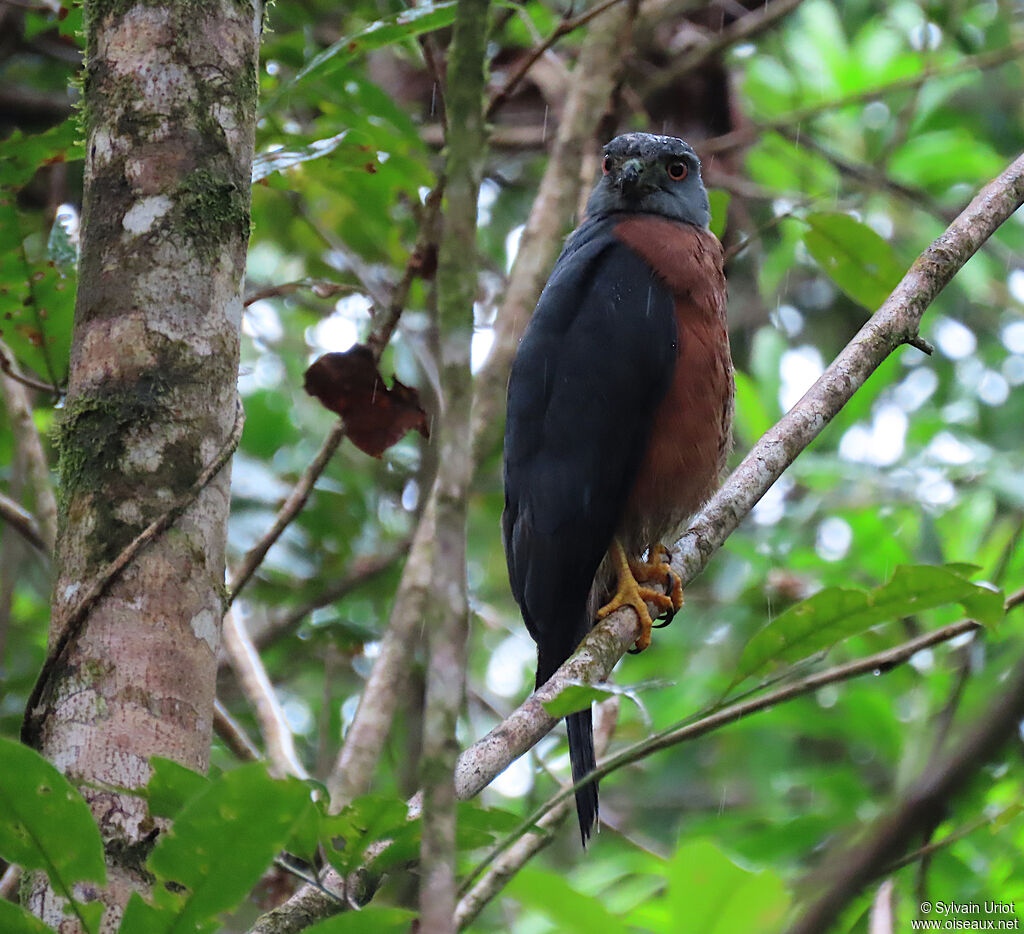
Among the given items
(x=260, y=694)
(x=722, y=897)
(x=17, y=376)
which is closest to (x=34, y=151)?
(x=17, y=376)

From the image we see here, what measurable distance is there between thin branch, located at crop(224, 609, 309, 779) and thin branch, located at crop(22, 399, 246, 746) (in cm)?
124

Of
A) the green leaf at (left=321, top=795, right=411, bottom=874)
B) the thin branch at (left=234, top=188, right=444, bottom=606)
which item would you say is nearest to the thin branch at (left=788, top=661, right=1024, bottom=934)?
the green leaf at (left=321, top=795, right=411, bottom=874)

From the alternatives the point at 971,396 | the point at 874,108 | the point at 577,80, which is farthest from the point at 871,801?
the point at 874,108

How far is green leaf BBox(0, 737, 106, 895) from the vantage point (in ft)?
4.48

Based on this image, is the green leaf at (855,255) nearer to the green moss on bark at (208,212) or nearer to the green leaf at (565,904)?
the green moss on bark at (208,212)

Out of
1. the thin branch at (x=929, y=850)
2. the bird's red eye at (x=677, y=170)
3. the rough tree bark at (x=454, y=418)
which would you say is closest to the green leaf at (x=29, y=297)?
the rough tree bark at (x=454, y=418)

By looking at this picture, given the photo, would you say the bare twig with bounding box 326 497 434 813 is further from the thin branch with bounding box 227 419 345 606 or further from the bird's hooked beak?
the bird's hooked beak

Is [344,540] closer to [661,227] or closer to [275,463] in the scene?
[275,463]

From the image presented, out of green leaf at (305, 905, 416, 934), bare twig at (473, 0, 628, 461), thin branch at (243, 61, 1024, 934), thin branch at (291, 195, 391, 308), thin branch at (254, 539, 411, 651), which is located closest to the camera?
green leaf at (305, 905, 416, 934)

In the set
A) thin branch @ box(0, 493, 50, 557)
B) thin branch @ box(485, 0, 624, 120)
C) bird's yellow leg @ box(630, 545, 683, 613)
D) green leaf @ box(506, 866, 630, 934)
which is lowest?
green leaf @ box(506, 866, 630, 934)

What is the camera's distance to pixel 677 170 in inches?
161

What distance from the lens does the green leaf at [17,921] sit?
1.39 metres

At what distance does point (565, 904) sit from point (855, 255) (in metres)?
2.41

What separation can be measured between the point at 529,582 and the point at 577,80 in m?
2.16
